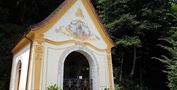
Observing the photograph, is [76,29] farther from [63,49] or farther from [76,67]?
[76,67]

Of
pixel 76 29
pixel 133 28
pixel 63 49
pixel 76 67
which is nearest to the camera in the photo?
pixel 63 49

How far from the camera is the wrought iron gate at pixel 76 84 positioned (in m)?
10.6

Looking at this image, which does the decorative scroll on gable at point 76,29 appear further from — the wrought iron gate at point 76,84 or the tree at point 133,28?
the tree at point 133,28

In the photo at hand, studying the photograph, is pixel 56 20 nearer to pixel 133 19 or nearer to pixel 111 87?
pixel 111 87

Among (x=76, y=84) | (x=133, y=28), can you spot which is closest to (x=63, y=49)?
(x=76, y=84)

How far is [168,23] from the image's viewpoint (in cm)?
1883

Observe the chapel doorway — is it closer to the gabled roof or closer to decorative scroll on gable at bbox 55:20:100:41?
decorative scroll on gable at bbox 55:20:100:41

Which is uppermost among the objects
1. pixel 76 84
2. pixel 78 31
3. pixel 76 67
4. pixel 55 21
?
pixel 55 21

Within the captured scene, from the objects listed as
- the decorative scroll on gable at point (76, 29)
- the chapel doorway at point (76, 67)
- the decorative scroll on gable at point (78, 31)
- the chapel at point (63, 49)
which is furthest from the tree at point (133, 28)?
the decorative scroll on gable at point (78, 31)

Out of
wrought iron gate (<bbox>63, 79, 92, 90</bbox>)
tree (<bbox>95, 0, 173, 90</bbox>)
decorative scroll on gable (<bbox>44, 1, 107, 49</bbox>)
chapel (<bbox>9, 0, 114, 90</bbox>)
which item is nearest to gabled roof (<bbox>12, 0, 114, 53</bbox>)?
chapel (<bbox>9, 0, 114, 90</bbox>)

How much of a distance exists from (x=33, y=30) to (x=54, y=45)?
1.24 metres

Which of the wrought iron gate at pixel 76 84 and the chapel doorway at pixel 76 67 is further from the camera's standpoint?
the chapel doorway at pixel 76 67

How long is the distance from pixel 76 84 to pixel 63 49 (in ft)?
6.42

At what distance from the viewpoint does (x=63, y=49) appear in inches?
411
